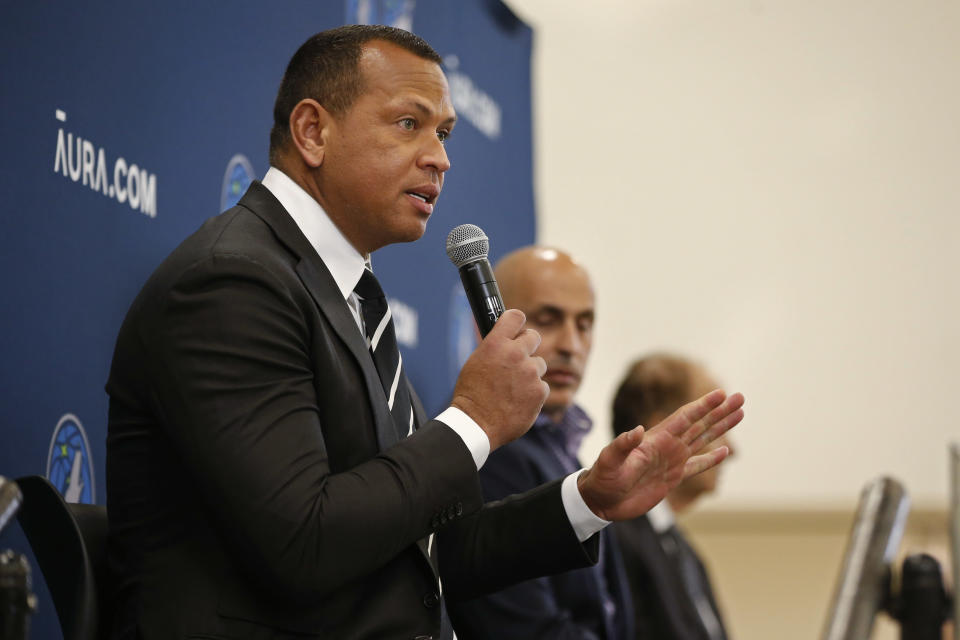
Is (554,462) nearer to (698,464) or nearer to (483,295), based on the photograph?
(698,464)

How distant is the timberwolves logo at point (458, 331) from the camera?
352 cm

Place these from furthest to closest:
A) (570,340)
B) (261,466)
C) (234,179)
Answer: (570,340), (234,179), (261,466)

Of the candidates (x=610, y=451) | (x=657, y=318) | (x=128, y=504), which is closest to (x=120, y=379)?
(x=128, y=504)

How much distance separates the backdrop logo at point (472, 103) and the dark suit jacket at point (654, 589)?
4.29 feet

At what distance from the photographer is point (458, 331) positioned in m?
3.57

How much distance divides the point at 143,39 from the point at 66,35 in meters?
0.22

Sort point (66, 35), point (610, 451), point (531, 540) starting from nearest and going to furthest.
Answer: point (610, 451)
point (531, 540)
point (66, 35)

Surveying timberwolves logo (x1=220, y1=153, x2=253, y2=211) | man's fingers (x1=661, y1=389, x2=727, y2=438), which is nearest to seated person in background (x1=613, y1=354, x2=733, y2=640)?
timberwolves logo (x1=220, y1=153, x2=253, y2=211)

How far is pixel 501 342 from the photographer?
1516 mm

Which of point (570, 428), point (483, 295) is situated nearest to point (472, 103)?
point (570, 428)

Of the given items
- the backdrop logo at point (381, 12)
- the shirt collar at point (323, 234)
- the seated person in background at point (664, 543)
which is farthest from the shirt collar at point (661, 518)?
the shirt collar at point (323, 234)

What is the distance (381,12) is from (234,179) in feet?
2.72

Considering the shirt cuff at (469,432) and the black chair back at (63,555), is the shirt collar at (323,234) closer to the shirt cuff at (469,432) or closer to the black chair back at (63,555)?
the shirt cuff at (469,432)

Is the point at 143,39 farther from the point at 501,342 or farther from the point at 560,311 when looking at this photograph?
the point at 560,311
